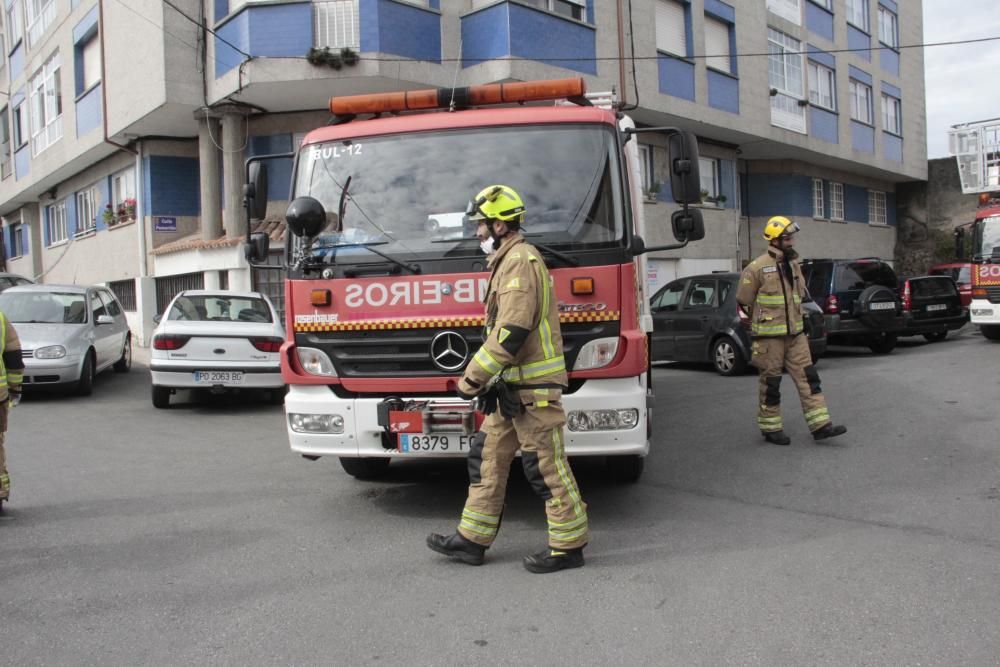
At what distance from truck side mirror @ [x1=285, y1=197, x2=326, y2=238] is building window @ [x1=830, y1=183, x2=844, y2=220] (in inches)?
970

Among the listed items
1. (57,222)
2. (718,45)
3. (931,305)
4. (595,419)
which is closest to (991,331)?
(931,305)

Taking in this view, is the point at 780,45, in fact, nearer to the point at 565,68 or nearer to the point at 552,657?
the point at 565,68

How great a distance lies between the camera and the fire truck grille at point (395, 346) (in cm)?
502

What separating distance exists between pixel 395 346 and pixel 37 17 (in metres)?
26.1

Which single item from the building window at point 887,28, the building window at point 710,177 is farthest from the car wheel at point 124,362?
the building window at point 887,28

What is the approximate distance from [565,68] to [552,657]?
1448cm

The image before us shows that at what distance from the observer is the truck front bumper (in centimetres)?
497

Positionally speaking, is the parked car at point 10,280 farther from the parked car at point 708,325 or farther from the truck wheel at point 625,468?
the truck wheel at point 625,468

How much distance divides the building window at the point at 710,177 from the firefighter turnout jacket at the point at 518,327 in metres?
18.1

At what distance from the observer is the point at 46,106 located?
82.0ft

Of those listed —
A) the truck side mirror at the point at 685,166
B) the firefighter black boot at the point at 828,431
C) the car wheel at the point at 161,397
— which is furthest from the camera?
the car wheel at the point at 161,397

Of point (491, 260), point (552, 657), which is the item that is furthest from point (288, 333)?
point (552, 657)

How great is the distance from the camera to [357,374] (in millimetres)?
5234

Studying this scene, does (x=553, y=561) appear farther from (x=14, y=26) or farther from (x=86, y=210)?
(x=14, y=26)
